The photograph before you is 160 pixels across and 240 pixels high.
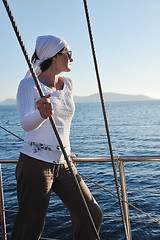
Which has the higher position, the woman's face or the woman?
the woman's face

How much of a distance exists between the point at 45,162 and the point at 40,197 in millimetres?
156

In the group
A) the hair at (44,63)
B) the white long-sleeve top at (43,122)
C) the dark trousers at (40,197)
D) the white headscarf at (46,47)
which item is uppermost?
the white headscarf at (46,47)

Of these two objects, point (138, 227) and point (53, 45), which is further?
point (138, 227)

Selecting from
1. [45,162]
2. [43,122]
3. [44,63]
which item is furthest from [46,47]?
[45,162]

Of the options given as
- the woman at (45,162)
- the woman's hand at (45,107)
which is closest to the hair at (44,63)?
the woman at (45,162)

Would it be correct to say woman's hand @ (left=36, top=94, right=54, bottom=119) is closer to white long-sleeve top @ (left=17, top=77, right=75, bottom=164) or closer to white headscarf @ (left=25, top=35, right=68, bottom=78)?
white long-sleeve top @ (left=17, top=77, right=75, bottom=164)

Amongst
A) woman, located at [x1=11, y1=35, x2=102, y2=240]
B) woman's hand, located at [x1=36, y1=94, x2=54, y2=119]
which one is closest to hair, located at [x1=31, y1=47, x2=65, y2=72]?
woman, located at [x1=11, y1=35, x2=102, y2=240]

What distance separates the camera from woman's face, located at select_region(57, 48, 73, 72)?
4.87 ft

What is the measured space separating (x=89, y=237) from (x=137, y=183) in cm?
943

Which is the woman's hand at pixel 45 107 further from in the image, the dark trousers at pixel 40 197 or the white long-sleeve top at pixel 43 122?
the dark trousers at pixel 40 197

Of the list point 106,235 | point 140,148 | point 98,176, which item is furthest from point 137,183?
point 140,148

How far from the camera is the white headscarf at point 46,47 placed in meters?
1.44

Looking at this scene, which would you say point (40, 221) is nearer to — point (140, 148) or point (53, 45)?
point (53, 45)

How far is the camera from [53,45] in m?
1.45
